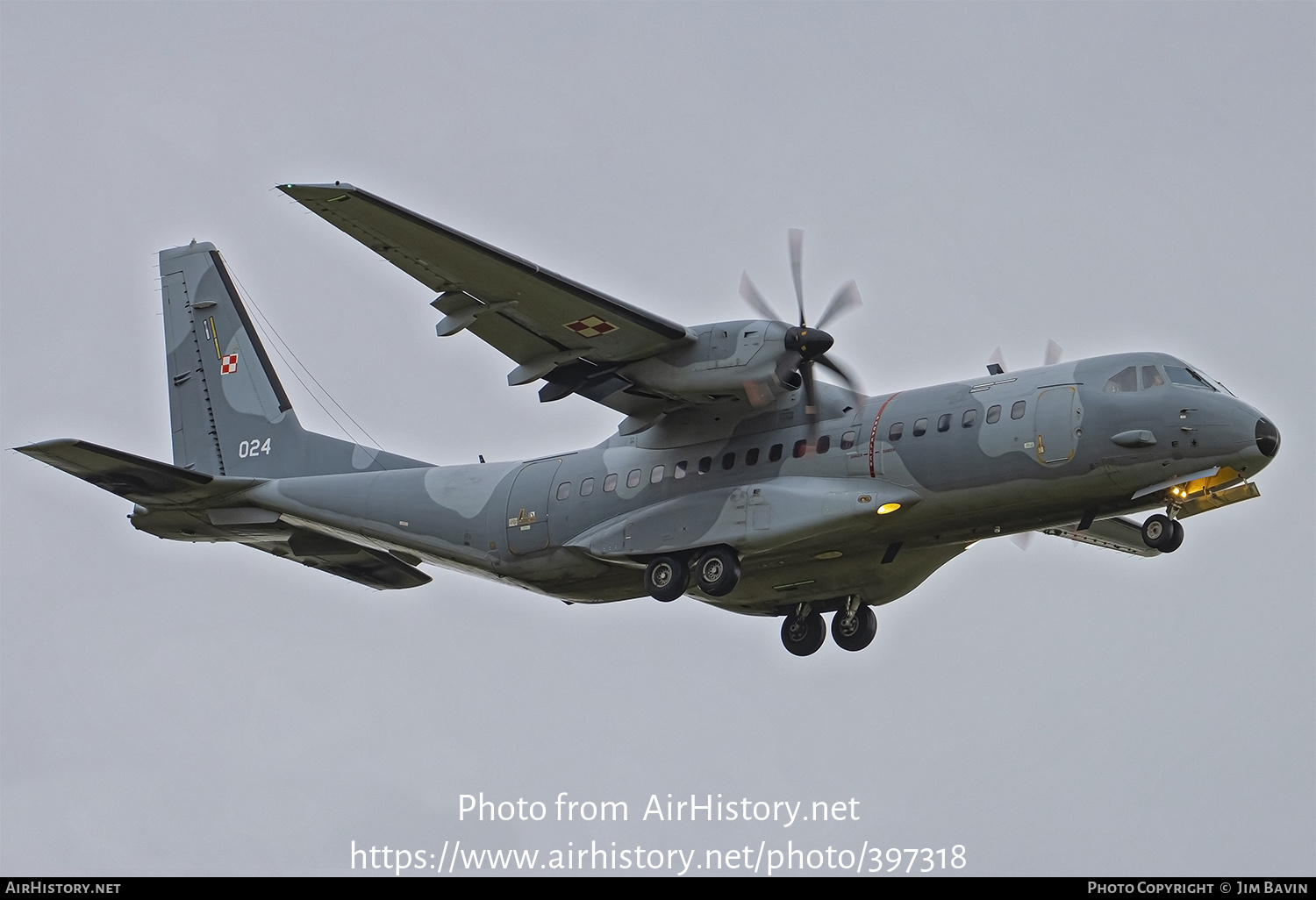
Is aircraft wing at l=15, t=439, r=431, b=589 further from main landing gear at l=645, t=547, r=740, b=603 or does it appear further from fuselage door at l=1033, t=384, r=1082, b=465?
fuselage door at l=1033, t=384, r=1082, b=465

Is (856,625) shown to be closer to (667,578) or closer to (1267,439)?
(667,578)

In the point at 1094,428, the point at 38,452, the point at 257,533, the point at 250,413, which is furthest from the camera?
the point at 250,413

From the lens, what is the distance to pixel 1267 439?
1778 centimetres

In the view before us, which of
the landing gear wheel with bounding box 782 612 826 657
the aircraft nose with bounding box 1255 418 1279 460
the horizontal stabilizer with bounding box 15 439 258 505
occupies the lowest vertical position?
the landing gear wheel with bounding box 782 612 826 657

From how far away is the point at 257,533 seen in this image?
23062mm

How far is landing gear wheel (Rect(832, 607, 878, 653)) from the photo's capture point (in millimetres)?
21797

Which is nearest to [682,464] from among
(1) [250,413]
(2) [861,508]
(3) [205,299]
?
(2) [861,508]

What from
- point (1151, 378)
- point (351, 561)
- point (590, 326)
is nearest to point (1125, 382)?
point (1151, 378)

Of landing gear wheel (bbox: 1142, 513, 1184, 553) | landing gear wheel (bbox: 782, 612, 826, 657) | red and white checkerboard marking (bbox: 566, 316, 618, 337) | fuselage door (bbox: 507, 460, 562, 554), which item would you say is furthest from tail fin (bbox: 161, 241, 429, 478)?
landing gear wheel (bbox: 1142, 513, 1184, 553)

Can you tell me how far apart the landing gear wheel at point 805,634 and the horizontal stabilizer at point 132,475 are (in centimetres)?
740

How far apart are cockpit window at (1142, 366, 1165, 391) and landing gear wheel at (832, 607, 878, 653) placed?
5.14 metres

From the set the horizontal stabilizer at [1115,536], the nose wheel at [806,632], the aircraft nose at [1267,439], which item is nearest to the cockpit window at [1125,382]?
the aircraft nose at [1267,439]
